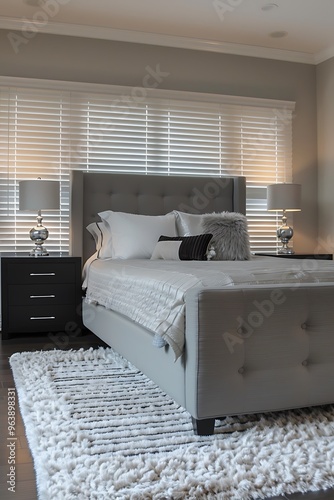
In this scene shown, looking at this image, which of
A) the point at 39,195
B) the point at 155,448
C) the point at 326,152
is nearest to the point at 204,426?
the point at 155,448

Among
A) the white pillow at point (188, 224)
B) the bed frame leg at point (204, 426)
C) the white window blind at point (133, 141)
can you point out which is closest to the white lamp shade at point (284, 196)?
the white window blind at point (133, 141)

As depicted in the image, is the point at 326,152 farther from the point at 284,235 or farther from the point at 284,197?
the point at 284,235

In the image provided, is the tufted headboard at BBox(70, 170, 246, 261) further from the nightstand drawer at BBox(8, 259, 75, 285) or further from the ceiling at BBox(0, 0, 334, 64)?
the ceiling at BBox(0, 0, 334, 64)

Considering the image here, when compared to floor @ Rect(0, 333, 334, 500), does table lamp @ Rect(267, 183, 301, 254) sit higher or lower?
higher

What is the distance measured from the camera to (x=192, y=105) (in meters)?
5.11

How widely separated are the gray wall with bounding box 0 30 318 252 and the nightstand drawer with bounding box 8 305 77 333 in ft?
6.44

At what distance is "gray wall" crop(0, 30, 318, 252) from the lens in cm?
467

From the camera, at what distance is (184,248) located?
12.5 ft

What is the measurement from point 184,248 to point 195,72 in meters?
2.06

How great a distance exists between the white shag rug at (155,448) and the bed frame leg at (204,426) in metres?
0.03

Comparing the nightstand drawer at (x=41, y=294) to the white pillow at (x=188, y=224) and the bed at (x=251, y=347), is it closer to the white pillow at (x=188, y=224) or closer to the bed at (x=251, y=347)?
the white pillow at (x=188, y=224)

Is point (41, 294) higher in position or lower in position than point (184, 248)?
lower

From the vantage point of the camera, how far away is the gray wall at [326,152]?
5293mm

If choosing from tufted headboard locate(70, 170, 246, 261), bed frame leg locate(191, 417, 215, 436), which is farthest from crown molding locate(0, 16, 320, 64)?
bed frame leg locate(191, 417, 215, 436)
